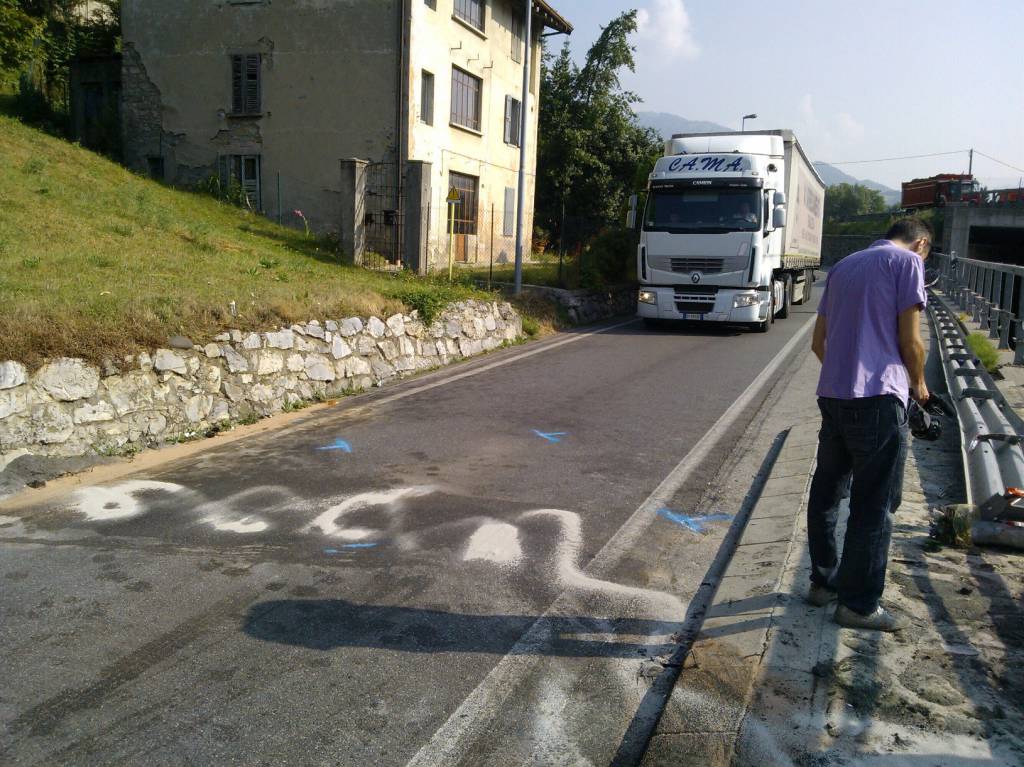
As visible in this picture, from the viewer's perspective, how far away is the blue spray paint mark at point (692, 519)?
5.96 m

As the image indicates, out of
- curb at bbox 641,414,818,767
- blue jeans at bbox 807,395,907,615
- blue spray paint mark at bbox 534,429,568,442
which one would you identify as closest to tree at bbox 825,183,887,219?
blue spray paint mark at bbox 534,429,568,442

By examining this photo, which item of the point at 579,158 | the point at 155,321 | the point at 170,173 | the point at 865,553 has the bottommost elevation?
the point at 865,553

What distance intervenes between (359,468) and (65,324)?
2.82 metres

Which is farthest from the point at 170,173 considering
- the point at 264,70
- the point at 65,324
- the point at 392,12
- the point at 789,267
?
the point at 65,324

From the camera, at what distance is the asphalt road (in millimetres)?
3391

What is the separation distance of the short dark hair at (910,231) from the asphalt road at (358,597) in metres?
2.20

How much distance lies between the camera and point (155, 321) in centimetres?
821

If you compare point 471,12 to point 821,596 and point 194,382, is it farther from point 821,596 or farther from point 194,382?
point 821,596

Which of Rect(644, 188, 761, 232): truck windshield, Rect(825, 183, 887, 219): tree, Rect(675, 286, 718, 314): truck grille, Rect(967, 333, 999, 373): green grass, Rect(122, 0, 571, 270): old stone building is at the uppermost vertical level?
Rect(825, 183, 887, 219): tree

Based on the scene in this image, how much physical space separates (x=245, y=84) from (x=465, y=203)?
7.37 m

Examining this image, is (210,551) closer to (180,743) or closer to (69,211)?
(180,743)

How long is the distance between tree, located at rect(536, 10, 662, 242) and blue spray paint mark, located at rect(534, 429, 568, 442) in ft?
93.7

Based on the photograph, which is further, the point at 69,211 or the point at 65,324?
the point at 69,211

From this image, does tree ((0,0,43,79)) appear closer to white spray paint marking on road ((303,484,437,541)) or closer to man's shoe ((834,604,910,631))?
white spray paint marking on road ((303,484,437,541))
